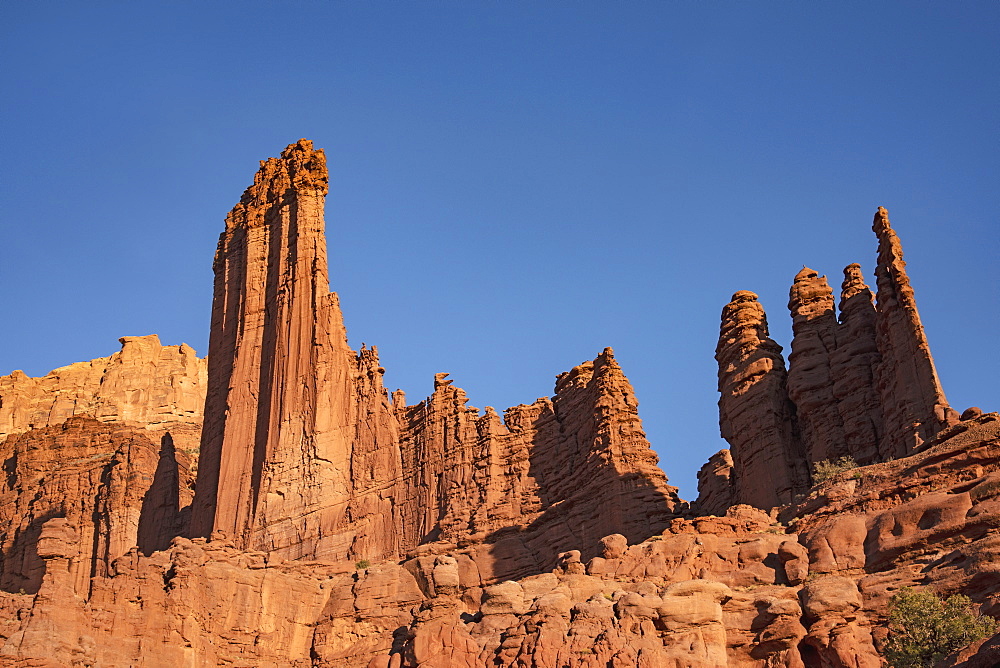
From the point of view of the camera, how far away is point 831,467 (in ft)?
203

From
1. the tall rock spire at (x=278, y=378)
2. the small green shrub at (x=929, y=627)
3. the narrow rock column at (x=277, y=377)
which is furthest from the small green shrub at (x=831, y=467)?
the narrow rock column at (x=277, y=377)

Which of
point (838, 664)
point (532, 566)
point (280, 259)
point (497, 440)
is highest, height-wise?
point (280, 259)

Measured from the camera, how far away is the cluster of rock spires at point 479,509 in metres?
52.4

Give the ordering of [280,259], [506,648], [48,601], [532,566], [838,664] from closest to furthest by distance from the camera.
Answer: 1. [838,664]
2. [506,648]
3. [48,601]
4. [532,566]
5. [280,259]

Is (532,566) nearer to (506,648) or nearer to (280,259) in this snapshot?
(506,648)

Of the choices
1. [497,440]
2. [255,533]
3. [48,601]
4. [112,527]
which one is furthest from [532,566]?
[112,527]

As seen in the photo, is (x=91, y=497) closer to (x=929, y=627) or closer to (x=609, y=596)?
(x=609, y=596)

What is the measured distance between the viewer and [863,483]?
57.0 m

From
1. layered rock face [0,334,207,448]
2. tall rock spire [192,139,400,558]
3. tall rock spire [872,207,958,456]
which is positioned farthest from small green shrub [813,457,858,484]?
layered rock face [0,334,207,448]

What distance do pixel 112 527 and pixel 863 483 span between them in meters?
46.1

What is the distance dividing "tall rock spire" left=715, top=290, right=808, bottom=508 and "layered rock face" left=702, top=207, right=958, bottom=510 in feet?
0.19

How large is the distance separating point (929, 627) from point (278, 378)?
43451 millimetres

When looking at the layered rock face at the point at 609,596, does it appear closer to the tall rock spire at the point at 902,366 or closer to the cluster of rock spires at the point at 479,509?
the cluster of rock spires at the point at 479,509

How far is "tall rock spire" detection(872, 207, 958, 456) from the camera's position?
196 ft
